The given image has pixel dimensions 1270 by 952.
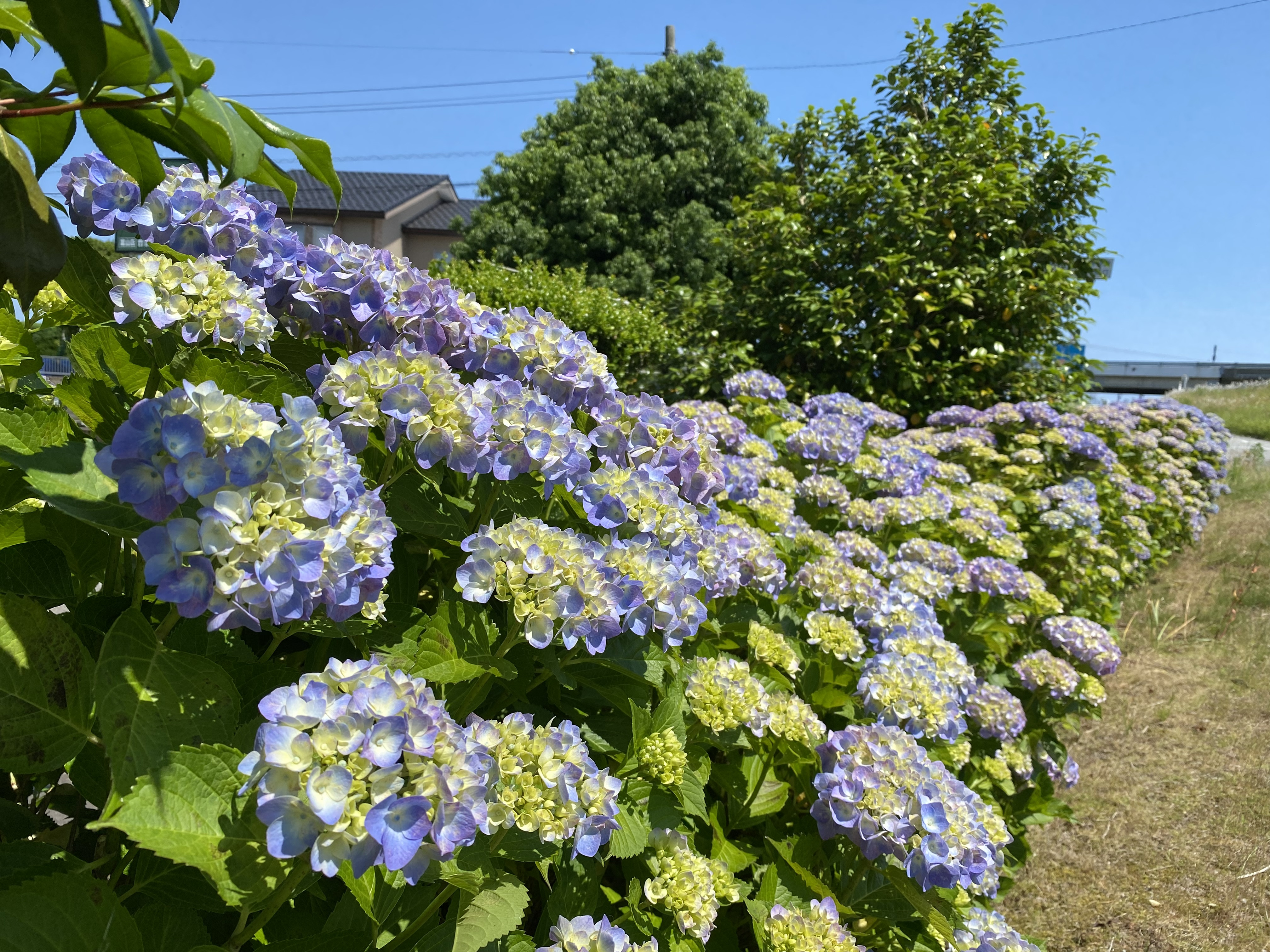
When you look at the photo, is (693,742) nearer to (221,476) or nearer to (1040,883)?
(221,476)

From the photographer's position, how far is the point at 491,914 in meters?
1.11

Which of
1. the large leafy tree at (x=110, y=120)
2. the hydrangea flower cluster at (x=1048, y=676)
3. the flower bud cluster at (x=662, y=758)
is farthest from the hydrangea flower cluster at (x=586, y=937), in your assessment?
the hydrangea flower cluster at (x=1048, y=676)

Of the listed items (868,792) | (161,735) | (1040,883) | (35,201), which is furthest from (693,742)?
(1040,883)

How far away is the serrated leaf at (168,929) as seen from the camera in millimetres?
957

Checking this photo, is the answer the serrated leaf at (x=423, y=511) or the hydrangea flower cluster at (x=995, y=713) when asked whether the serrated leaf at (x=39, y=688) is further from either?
the hydrangea flower cluster at (x=995, y=713)

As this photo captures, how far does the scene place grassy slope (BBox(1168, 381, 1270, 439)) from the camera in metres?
16.5

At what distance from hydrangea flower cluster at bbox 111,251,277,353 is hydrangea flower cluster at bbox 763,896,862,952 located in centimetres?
141

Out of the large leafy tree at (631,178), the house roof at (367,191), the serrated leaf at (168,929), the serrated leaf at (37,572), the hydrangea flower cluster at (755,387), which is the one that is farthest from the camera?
the house roof at (367,191)

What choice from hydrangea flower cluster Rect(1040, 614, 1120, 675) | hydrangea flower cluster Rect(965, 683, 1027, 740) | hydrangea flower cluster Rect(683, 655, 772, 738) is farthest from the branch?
hydrangea flower cluster Rect(1040, 614, 1120, 675)

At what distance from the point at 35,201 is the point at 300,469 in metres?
0.35

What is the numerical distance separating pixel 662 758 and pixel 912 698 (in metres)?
0.94

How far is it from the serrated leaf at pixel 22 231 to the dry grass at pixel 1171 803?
11.5 ft

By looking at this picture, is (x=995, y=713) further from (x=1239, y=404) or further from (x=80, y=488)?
(x=1239, y=404)

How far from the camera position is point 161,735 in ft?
2.88
